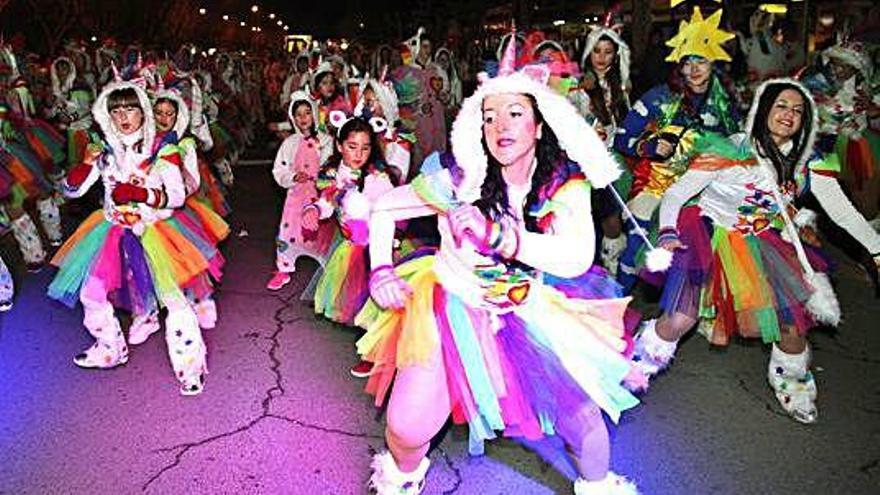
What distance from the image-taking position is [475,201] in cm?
325

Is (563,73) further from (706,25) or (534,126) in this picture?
(706,25)

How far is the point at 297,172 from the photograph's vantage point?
683 centimetres

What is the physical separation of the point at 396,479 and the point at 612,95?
4803 millimetres

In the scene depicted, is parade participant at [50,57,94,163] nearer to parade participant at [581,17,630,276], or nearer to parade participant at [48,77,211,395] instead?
parade participant at [48,77,211,395]

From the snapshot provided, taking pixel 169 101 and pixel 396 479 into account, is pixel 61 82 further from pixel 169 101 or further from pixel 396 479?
pixel 396 479

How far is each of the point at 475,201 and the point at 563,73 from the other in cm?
63

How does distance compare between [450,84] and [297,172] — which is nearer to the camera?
[297,172]

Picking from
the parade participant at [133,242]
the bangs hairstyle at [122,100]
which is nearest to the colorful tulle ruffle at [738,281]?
the parade participant at [133,242]

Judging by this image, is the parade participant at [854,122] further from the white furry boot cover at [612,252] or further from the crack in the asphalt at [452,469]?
the crack in the asphalt at [452,469]

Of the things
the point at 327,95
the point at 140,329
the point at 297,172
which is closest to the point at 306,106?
the point at 297,172

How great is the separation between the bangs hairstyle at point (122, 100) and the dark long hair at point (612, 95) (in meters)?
3.85

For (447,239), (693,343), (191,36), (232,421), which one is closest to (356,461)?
(232,421)

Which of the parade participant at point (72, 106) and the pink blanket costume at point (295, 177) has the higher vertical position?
the parade participant at point (72, 106)

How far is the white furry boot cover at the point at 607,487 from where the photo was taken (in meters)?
3.29
